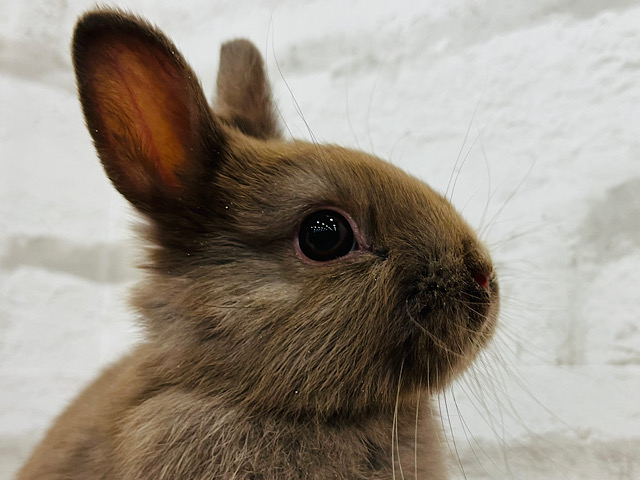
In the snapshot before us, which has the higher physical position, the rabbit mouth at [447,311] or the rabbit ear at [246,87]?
the rabbit ear at [246,87]

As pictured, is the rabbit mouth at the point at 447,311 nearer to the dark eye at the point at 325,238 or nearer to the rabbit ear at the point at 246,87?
the dark eye at the point at 325,238

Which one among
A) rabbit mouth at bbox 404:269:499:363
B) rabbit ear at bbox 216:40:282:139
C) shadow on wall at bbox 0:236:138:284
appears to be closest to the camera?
rabbit mouth at bbox 404:269:499:363

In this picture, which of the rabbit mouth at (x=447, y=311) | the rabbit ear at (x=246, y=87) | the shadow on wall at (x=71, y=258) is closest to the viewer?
the rabbit mouth at (x=447, y=311)

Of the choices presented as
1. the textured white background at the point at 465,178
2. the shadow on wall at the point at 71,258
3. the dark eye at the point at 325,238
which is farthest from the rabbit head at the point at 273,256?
the shadow on wall at the point at 71,258

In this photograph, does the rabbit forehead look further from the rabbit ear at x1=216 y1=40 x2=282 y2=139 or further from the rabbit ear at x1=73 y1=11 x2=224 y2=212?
the rabbit ear at x1=216 y1=40 x2=282 y2=139

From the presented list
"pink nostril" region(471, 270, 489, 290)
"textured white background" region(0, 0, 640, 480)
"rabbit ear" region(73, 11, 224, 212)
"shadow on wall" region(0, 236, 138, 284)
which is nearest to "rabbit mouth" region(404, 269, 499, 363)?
"pink nostril" region(471, 270, 489, 290)

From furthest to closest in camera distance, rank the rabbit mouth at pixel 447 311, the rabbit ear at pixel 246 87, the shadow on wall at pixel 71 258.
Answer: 1. the shadow on wall at pixel 71 258
2. the rabbit ear at pixel 246 87
3. the rabbit mouth at pixel 447 311

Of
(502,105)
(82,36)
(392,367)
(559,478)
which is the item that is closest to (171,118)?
(82,36)
